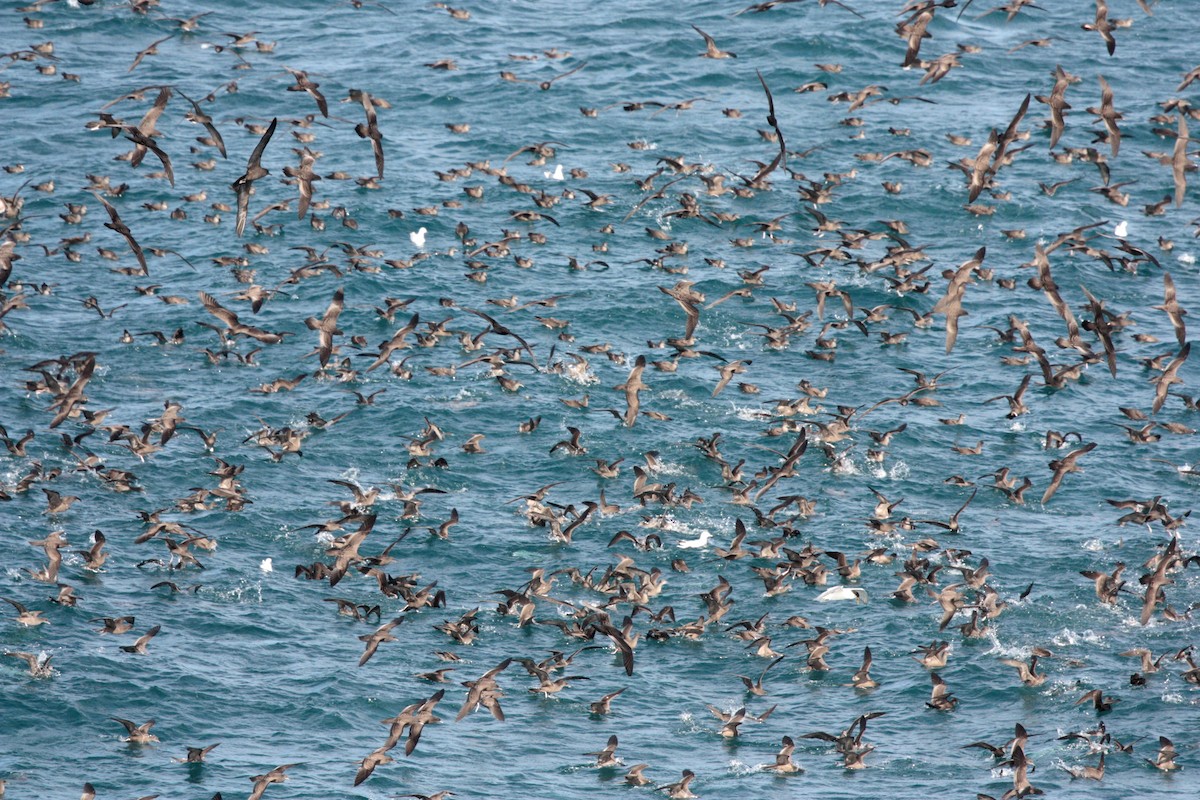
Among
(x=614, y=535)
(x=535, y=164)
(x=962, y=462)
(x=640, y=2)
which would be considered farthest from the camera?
(x=640, y=2)

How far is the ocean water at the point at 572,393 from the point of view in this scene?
35188mm

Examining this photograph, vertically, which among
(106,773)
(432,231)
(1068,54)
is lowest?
(106,773)

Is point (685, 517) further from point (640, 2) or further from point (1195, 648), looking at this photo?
point (640, 2)

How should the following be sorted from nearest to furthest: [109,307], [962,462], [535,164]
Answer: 1. [962,462]
2. [109,307]
3. [535,164]

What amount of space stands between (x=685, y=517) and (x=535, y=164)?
2466 centimetres

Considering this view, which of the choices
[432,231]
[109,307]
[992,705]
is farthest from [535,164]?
[992,705]

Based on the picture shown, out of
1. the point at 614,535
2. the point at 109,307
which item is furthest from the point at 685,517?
the point at 109,307

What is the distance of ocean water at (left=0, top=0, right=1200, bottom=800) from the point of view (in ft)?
115

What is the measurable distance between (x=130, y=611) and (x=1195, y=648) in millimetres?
26623

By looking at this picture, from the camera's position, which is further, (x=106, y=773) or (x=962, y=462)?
(x=962, y=462)

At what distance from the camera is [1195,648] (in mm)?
37031

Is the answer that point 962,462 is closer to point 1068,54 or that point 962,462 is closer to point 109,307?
point 109,307

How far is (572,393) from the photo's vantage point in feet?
162

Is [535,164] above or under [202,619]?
above
